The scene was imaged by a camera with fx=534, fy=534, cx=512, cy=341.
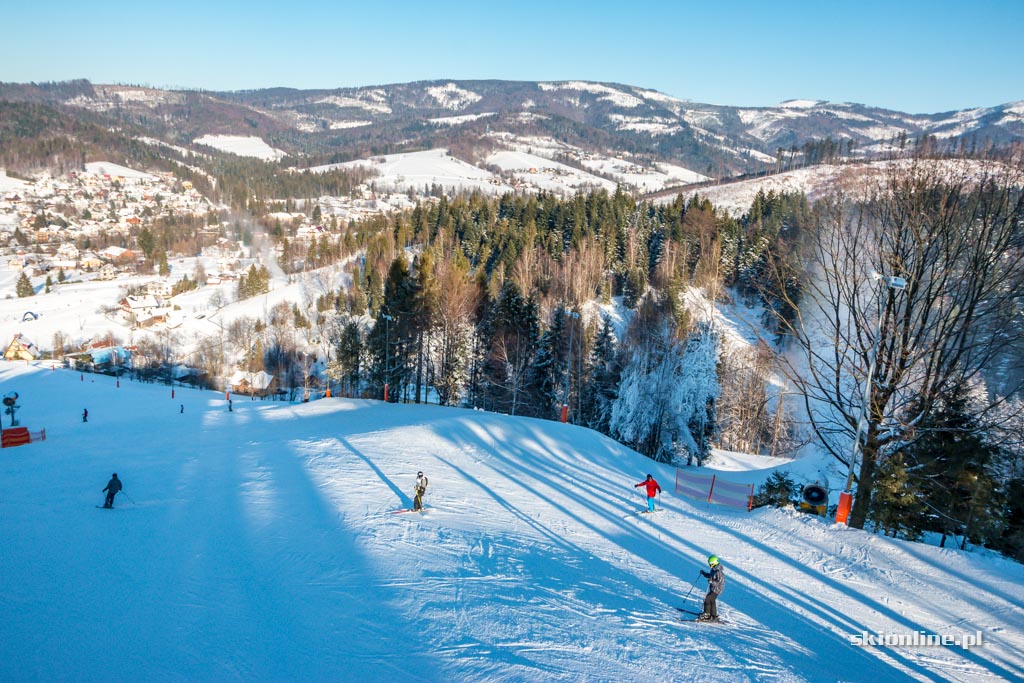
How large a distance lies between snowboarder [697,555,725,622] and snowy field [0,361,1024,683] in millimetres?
288

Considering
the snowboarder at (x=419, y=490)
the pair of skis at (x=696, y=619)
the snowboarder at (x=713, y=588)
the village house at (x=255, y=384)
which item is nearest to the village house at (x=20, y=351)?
the village house at (x=255, y=384)

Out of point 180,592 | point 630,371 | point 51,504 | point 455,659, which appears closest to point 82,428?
point 51,504

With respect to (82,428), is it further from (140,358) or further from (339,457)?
(140,358)

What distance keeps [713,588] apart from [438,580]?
193 inches

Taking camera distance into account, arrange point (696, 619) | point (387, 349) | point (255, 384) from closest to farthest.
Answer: point (696, 619), point (387, 349), point (255, 384)

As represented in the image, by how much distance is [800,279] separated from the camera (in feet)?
45.8

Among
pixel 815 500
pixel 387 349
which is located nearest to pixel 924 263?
pixel 815 500

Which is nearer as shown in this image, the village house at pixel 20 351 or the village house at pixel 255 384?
the village house at pixel 255 384

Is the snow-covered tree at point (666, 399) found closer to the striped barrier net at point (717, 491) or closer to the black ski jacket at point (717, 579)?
the striped barrier net at point (717, 491)

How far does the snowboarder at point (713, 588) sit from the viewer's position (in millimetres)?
8930

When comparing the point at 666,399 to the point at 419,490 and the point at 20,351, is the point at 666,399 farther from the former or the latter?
the point at 20,351

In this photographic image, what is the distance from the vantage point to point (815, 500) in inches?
591

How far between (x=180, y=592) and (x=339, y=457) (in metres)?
8.47

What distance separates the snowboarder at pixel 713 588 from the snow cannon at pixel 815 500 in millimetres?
7516
